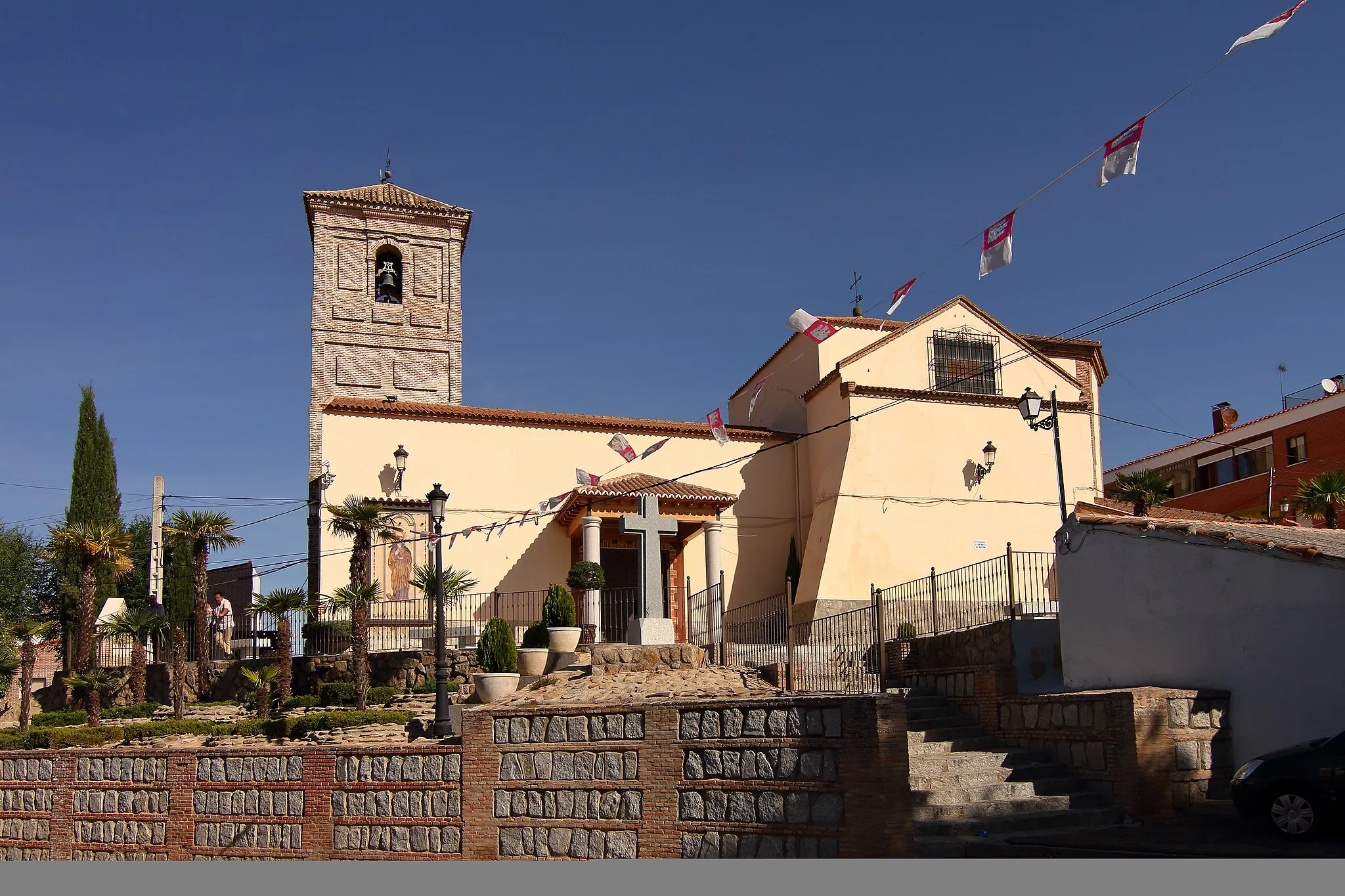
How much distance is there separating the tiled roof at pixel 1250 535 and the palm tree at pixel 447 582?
1397 centimetres

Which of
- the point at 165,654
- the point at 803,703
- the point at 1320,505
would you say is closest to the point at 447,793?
the point at 803,703

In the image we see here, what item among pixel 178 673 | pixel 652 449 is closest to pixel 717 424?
pixel 652 449

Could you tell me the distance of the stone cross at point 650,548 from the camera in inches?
758

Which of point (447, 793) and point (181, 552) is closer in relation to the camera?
point (447, 793)

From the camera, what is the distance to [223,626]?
2455 cm

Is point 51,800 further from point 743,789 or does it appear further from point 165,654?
point 743,789

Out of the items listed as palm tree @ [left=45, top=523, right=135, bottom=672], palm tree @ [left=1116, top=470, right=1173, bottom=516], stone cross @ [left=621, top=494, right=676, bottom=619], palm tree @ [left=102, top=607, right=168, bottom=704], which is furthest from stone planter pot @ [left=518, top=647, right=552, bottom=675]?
palm tree @ [left=1116, top=470, right=1173, bottom=516]

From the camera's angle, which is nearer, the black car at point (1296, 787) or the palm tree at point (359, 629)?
the black car at point (1296, 787)

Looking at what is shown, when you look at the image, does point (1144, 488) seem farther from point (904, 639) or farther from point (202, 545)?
point (202, 545)

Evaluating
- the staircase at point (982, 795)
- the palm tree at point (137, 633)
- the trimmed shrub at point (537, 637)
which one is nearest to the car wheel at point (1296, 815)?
the staircase at point (982, 795)

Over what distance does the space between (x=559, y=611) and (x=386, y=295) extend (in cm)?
1580

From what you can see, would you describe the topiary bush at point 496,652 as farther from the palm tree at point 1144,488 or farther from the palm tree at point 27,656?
the palm tree at point 1144,488

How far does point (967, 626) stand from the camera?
1584cm

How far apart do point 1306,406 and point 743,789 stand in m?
29.7
